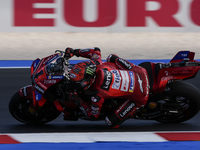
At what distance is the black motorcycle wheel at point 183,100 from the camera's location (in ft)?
17.7

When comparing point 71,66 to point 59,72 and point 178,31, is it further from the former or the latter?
point 178,31

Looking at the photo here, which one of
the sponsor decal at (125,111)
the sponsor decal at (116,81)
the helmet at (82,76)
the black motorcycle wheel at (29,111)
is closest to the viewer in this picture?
the helmet at (82,76)

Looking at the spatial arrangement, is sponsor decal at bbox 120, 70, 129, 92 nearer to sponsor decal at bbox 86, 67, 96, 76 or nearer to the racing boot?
the racing boot

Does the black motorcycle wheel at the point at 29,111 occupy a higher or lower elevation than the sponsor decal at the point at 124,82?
lower

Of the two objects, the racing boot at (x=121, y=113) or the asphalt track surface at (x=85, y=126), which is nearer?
the racing boot at (x=121, y=113)

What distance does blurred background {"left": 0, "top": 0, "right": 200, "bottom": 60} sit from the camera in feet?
35.0

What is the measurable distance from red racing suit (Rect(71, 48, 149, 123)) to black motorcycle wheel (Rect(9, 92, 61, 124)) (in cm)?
52

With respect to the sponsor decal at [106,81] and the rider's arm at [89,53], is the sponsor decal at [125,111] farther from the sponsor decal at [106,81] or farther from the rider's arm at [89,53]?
the rider's arm at [89,53]

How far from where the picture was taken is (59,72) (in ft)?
16.6

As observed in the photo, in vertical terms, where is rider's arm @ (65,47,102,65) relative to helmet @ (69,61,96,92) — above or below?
above

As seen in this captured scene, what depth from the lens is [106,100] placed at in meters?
5.42

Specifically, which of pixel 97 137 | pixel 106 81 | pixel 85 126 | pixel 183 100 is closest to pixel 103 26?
pixel 85 126

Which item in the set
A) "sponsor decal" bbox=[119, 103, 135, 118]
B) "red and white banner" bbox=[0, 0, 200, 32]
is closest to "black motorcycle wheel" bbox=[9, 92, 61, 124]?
"sponsor decal" bbox=[119, 103, 135, 118]

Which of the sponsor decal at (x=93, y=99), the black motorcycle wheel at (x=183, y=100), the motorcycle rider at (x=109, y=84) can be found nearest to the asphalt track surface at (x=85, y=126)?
the black motorcycle wheel at (x=183, y=100)
